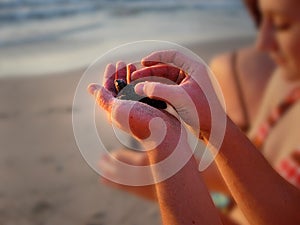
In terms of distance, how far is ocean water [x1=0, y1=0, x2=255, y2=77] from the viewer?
18.1 feet

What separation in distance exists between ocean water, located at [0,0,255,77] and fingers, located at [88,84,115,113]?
4215 millimetres

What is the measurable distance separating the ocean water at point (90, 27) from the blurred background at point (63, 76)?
1cm

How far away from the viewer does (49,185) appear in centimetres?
309

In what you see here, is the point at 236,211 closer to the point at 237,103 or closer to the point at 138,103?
the point at 237,103

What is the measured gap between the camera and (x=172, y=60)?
883 mm

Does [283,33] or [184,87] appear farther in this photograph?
[283,33]

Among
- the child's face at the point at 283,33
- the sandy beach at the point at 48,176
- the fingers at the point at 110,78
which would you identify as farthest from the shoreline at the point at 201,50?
the fingers at the point at 110,78

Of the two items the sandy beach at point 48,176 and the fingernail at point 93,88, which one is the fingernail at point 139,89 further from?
the sandy beach at point 48,176

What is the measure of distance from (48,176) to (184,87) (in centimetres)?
245

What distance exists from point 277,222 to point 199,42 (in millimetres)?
5483

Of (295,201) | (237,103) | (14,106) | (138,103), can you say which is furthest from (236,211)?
(14,106)

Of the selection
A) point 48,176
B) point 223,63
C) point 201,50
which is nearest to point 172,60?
point 223,63

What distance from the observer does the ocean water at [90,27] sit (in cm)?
553

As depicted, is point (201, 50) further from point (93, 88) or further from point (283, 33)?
point (93, 88)
